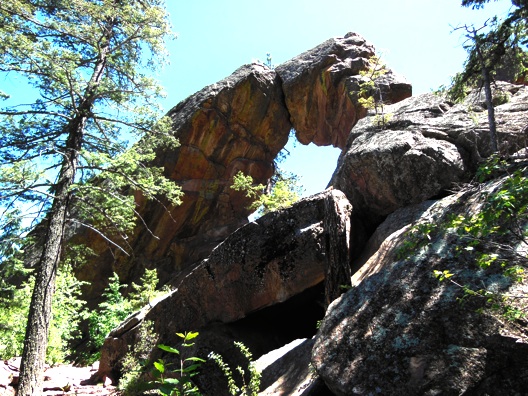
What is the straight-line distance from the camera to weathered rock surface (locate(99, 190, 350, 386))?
7.62 meters

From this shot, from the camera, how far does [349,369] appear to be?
11.3ft

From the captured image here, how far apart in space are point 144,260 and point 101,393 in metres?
10.7

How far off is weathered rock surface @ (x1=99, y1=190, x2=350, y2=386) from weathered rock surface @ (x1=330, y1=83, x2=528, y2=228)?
4.61ft

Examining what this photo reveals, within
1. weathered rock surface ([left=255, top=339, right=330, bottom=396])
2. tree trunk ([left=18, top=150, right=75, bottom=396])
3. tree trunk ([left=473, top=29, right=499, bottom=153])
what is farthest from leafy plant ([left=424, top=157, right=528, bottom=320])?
tree trunk ([left=18, top=150, right=75, bottom=396])

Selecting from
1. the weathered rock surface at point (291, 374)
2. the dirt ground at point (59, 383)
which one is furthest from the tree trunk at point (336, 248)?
the dirt ground at point (59, 383)

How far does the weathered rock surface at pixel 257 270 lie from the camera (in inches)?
300

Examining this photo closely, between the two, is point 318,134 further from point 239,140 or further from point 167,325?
point 167,325

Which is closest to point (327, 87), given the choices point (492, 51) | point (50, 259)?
point (492, 51)

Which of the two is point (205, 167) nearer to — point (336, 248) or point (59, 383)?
point (59, 383)

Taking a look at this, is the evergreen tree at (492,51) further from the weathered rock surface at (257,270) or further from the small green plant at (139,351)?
the small green plant at (139,351)

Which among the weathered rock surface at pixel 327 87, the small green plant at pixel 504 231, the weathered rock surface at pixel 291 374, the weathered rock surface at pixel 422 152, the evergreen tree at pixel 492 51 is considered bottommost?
the weathered rock surface at pixel 291 374

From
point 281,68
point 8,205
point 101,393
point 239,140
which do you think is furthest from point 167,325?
point 281,68

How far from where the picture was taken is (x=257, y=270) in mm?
8070

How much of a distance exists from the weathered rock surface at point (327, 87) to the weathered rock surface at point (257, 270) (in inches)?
306
